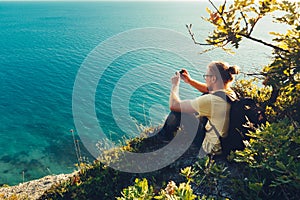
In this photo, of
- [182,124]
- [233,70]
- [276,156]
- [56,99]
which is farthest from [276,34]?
[56,99]

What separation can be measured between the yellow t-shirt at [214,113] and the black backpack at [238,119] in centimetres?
7

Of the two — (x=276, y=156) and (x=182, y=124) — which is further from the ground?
(x=276, y=156)

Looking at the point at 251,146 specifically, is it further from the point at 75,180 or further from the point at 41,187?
the point at 41,187

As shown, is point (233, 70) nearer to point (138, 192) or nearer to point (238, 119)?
point (238, 119)

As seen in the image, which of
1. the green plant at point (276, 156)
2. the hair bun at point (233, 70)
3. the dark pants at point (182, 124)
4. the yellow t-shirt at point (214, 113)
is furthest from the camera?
the dark pants at point (182, 124)

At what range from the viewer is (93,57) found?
35219mm

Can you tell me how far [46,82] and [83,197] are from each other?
27.6 m

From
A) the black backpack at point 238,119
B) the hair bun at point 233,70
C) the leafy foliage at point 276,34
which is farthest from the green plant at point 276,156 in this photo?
the hair bun at point 233,70

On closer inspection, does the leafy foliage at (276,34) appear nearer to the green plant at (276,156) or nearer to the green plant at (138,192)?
the green plant at (276,156)

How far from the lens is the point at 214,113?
4500mm

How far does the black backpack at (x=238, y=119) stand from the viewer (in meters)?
4.41

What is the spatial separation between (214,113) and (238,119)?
41 cm

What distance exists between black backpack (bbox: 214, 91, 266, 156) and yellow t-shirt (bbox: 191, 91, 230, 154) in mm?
71

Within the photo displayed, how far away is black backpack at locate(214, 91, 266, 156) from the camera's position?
4410mm
